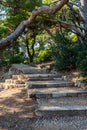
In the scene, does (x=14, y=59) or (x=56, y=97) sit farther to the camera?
(x=14, y=59)

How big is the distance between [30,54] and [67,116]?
484 inches

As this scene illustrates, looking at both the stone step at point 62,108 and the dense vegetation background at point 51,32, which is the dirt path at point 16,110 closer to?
the stone step at point 62,108

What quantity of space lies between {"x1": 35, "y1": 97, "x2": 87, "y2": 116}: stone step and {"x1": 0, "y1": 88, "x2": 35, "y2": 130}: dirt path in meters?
0.23

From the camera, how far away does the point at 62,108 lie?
206 inches

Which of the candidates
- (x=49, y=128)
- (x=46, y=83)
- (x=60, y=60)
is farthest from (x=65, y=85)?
(x=49, y=128)

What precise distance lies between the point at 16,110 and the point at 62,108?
958mm

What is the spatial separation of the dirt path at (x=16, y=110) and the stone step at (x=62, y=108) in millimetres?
231

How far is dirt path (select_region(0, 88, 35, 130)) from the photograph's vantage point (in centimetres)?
466

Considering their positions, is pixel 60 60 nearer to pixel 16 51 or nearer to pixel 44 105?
pixel 44 105

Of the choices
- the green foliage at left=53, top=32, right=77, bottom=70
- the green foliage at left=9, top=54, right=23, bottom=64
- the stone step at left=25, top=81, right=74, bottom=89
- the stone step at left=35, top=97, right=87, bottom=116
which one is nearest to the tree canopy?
the green foliage at left=53, top=32, right=77, bottom=70

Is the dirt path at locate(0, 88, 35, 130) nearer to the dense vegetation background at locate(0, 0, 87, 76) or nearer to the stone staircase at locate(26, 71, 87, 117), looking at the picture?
the stone staircase at locate(26, 71, 87, 117)

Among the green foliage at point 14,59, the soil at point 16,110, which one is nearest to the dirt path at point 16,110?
the soil at point 16,110

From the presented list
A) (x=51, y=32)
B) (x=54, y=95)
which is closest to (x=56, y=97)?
(x=54, y=95)

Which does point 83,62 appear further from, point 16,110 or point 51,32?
point 51,32
